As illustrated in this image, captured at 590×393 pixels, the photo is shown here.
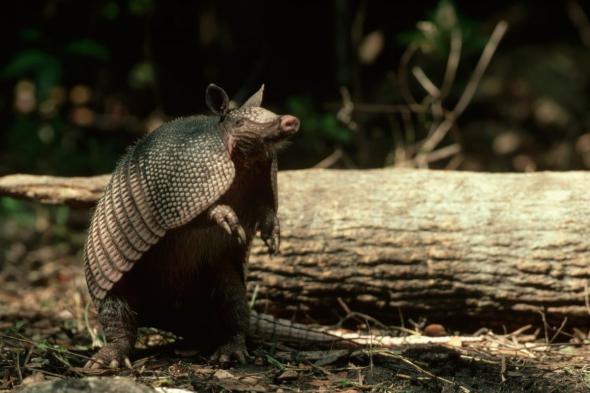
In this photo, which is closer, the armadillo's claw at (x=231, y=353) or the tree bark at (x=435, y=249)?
the armadillo's claw at (x=231, y=353)

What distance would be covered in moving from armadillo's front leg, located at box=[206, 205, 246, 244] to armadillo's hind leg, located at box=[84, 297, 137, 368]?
2.57 ft

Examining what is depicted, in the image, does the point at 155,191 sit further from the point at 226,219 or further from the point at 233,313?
the point at 233,313

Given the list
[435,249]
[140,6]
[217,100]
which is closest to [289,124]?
[217,100]

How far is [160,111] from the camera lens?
29.6ft

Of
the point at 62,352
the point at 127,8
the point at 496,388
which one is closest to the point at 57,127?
the point at 127,8

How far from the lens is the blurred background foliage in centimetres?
885

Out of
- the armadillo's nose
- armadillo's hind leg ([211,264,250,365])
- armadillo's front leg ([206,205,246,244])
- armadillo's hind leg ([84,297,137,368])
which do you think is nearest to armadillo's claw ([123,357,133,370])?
armadillo's hind leg ([84,297,137,368])

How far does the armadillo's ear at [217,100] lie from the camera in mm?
4008

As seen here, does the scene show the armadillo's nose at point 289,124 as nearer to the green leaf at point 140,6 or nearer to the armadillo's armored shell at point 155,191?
the armadillo's armored shell at point 155,191

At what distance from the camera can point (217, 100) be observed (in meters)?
4.04

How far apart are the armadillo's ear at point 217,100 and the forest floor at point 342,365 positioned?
1.31 metres

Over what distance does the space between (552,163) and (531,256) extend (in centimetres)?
493

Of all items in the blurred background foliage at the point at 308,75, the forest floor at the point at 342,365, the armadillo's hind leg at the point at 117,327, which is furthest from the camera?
the blurred background foliage at the point at 308,75

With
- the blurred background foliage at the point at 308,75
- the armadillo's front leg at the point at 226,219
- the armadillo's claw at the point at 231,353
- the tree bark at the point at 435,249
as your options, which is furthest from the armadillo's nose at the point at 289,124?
the blurred background foliage at the point at 308,75
